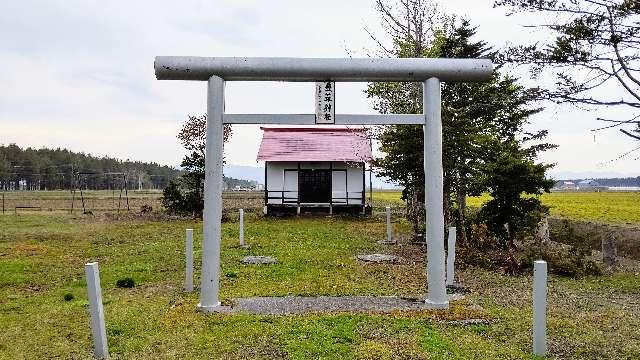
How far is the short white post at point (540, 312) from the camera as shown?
17.5 feet

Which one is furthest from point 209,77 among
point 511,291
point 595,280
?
point 595,280

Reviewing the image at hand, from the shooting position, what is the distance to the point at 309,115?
735 centimetres

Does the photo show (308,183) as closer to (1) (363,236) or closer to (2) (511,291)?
(1) (363,236)

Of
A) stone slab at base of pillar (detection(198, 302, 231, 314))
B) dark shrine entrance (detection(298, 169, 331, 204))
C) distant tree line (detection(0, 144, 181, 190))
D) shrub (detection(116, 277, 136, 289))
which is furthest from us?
distant tree line (detection(0, 144, 181, 190))

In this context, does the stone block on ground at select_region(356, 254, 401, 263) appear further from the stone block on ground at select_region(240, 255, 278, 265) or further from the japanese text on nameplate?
the japanese text on nameplate

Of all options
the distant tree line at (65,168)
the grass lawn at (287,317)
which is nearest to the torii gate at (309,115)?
the grass lawn at (287,317)

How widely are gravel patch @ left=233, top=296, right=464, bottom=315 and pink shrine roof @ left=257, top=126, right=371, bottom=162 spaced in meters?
18.3

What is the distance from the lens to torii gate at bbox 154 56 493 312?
711 cm

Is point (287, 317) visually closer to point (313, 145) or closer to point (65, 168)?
point (313, 145)

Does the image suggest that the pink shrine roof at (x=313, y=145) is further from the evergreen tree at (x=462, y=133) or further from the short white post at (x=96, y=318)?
the short white post at (x=96, y=318)

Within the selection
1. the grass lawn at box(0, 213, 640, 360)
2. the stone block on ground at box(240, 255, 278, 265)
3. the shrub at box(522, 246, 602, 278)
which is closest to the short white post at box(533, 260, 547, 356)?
the grass lawn at box(0, 213, 640, 360)

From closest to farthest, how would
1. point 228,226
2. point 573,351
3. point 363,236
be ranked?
point 573,351
point 363,236
point 228,226

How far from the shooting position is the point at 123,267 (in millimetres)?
11398

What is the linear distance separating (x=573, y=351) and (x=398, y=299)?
8.97 feet
